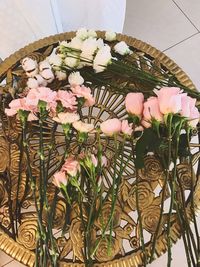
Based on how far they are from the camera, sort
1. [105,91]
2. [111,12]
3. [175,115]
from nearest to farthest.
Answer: [175,115] → [105,91] → [111,12]

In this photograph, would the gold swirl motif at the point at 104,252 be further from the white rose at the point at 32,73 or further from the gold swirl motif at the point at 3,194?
the white rose at the point at 32,73

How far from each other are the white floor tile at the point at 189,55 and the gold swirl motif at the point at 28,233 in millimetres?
704

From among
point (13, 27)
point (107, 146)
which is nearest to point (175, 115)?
point (107, 146)

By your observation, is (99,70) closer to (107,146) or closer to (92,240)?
(107,146)

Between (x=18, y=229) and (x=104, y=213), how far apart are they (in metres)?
0.14

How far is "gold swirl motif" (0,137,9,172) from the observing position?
80 centimetres

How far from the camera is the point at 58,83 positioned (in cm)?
82

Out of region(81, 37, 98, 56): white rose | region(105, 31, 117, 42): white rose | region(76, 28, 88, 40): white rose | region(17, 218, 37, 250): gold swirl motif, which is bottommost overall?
region(17, 218, 37, 250): gold swirl motif

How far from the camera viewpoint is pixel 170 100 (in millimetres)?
626

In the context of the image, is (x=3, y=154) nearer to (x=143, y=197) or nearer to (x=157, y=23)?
(x=143, y=197)

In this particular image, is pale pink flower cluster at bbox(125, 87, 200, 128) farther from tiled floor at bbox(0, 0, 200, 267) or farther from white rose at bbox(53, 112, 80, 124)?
tiled floor at bbox(0, 0, 200, 267)

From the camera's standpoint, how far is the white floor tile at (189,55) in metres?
1.30

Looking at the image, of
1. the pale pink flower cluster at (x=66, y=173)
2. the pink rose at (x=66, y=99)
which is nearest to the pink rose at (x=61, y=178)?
the pale pink flower cluster at (x=66, y=173)

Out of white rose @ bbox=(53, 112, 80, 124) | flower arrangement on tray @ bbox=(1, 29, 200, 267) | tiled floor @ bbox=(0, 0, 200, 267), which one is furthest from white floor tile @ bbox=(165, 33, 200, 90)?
white rose @ bbox=(53, 112, 80, 124)
